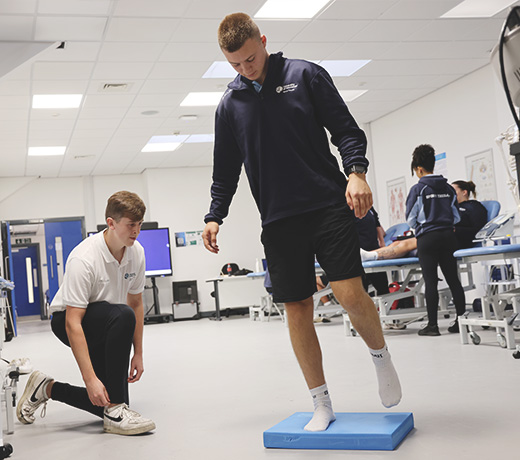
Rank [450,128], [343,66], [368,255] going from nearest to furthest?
[368,255] < [343,66] < [450,128]

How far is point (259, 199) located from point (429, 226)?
10.1ft

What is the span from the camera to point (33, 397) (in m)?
2.94

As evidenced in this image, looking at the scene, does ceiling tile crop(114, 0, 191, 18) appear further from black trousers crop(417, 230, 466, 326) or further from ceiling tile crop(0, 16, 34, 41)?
black trousers crop(417, 230, 466, 326)

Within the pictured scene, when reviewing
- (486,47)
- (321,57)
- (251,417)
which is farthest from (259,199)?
(486,47)

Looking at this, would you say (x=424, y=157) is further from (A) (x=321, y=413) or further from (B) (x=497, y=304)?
(A) (x=321, y=413)

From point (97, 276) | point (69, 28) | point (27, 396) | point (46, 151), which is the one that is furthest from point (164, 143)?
point (97, 276)

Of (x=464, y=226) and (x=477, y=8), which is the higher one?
(x=477, y=8)

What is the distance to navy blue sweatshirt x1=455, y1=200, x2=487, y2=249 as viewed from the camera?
20.9ft

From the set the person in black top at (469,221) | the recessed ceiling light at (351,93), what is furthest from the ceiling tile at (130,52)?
the person in black top at (469,221)

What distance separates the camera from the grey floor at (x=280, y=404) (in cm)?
212

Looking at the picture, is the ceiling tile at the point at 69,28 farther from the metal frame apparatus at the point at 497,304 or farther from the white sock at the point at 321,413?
the white sock at the point at 321,413

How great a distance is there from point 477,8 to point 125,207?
16.3 feet

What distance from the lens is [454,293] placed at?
5.12 meters

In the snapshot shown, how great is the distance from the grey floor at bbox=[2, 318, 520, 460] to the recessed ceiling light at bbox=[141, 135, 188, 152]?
229 inches
